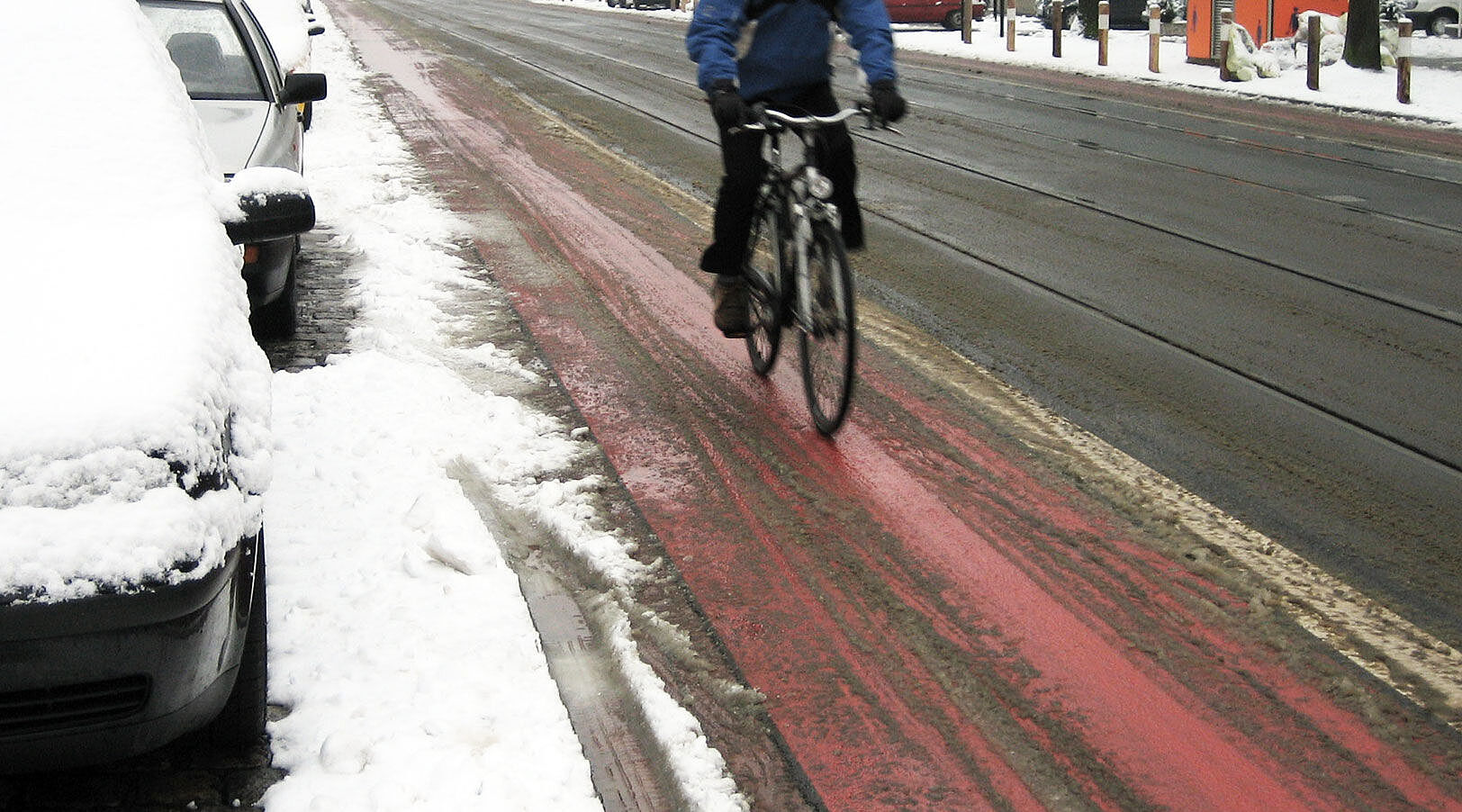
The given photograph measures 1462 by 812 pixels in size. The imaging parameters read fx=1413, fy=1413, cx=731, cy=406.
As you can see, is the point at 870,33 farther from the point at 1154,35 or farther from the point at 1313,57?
the point at 1154,35

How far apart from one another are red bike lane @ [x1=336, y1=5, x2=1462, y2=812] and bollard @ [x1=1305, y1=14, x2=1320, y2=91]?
14.9 metres

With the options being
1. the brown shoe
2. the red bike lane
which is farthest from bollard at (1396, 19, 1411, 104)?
the brown shoe

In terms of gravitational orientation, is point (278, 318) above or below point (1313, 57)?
below

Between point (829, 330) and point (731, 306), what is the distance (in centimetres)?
77

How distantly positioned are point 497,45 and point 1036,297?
21.7 metres

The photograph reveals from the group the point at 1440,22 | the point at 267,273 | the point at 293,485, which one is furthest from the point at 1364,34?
the point at 293,485

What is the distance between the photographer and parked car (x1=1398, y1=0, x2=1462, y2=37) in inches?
1105

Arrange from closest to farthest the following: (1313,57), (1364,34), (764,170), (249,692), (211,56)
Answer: (249,692) → (764,170) → (211,56) → (1313,57) → (1364,34)

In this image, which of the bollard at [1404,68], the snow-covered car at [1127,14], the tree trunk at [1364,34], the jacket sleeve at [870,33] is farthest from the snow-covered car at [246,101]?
the snow-covered car at [1127,14]

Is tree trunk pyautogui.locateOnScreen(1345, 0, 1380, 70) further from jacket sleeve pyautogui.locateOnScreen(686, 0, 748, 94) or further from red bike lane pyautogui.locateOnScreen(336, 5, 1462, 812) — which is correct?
jacket sleeve pyautogui.locateOnScreen(686, 0, 748, 94)

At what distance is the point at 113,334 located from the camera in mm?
3053

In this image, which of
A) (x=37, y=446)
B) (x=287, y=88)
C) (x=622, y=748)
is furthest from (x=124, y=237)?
(x=287, y=88)

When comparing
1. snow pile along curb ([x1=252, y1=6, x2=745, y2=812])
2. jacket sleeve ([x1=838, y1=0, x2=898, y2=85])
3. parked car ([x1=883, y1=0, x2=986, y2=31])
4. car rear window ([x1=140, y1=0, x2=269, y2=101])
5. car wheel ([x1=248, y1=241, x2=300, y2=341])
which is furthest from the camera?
parked car ([x1=883, y1=0, x2=986, y2=31])

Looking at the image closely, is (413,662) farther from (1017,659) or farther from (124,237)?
(1017,659)
